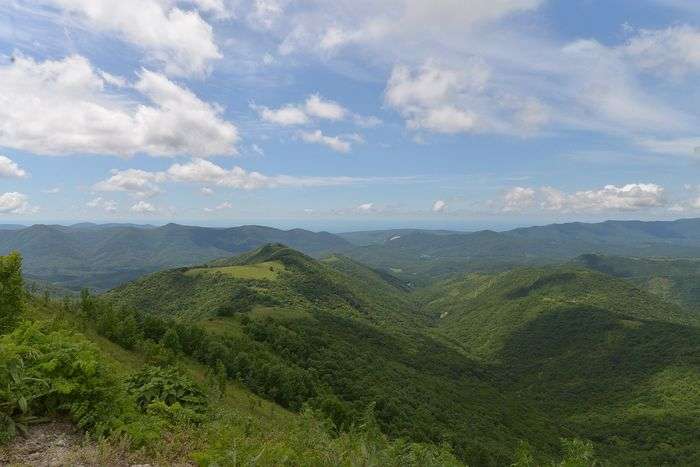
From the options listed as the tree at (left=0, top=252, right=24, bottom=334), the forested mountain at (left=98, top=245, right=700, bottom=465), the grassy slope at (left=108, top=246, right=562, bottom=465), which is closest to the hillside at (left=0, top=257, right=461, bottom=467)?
the tree at (left=0, top=252, right=24, bottom=334)

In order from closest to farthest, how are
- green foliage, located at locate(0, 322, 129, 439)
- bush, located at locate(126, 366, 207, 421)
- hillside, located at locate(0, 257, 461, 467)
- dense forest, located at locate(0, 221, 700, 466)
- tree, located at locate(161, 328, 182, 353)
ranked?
1. hillside, located at locate(0, 257, 461, 467)
2. green foliage, located at locate(0, 322, 129, 439)
3. dense forest, located at locate(0, 221, 700, 466)
4. bush, located at locate(126, 366, 207, 421)
5. tree, located at locate(161, 328, 182, 353)

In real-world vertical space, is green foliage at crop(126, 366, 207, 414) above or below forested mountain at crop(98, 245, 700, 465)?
above

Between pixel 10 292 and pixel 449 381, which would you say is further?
pixel 449 381

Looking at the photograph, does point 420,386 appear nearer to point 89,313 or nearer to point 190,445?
point 89,313

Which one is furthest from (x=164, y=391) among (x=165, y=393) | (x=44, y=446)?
(x=44, y=446)

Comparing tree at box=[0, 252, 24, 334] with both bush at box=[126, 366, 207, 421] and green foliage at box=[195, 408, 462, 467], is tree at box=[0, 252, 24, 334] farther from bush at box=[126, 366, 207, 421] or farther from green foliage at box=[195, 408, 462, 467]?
green foliage at box=[195, 408, 462, 467]

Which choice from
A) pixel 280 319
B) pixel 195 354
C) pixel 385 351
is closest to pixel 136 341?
pixel 195 354

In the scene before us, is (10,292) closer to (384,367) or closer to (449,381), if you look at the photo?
(384,367)

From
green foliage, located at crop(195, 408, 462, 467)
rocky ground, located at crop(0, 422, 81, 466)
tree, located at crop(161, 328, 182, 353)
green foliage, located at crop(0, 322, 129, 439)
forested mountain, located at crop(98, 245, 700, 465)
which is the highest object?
green foliage, located at crop(0, 322, 129, 439)

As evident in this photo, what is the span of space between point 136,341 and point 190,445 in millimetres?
31382

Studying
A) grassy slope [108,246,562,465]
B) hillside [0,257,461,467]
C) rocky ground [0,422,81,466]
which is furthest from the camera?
grassy slope [108,246,562,465]

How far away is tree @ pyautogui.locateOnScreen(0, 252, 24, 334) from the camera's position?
55.9 ft

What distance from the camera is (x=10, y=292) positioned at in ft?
57.5

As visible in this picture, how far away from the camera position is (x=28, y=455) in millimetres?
9297
